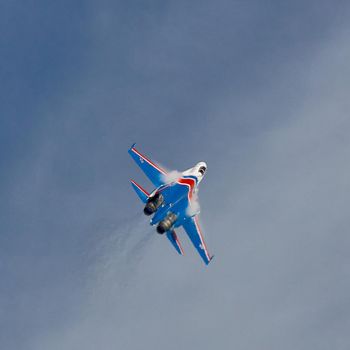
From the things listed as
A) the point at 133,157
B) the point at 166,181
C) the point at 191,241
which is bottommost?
the point at 191,241

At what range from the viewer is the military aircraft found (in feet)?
500

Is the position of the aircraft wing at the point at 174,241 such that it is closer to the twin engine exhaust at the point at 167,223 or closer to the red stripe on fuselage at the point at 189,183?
the twin engine exhaust at the point at 167,223

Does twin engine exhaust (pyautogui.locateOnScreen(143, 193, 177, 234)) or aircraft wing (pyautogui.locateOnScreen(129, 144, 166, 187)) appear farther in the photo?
aircraft wing (pyautogui.locateOnScreen(129, 144, 166, 187))

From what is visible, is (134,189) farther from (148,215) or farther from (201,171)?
(201,171)

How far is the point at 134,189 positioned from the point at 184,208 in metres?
13.8

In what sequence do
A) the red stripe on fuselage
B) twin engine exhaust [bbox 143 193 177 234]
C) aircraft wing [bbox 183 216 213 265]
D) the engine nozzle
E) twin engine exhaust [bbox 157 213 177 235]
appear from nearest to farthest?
1. twin engine exhaust [bbox 157 213 177 235]
2. twin engine exhaust [bbox 143 193 177 234]
3. the engine nozzle
4. the red stripe on fuselage
5. aircraft wing [bbox 183 216 213 265]

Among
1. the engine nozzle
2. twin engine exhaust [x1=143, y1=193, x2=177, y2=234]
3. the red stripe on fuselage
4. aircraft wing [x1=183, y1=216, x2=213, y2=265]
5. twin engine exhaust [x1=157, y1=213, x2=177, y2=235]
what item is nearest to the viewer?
twin engine exhaust [x1=157, y1=213, x2=177, y2=235]

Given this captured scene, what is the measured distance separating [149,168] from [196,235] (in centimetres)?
2193

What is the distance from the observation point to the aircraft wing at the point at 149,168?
16188 cm

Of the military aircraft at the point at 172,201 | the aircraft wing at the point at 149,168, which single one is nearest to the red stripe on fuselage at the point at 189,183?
the military aircraft at the point at 172,201

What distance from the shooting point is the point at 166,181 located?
159750mm

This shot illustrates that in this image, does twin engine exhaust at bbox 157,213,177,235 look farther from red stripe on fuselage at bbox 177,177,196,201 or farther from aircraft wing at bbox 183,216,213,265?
red stripe on fuselage at bbox 177,177,196,201

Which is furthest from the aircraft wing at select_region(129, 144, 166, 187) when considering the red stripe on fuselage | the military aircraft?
the red stripe on fuselage

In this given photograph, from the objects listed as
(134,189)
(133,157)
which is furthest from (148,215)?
(133,157)
